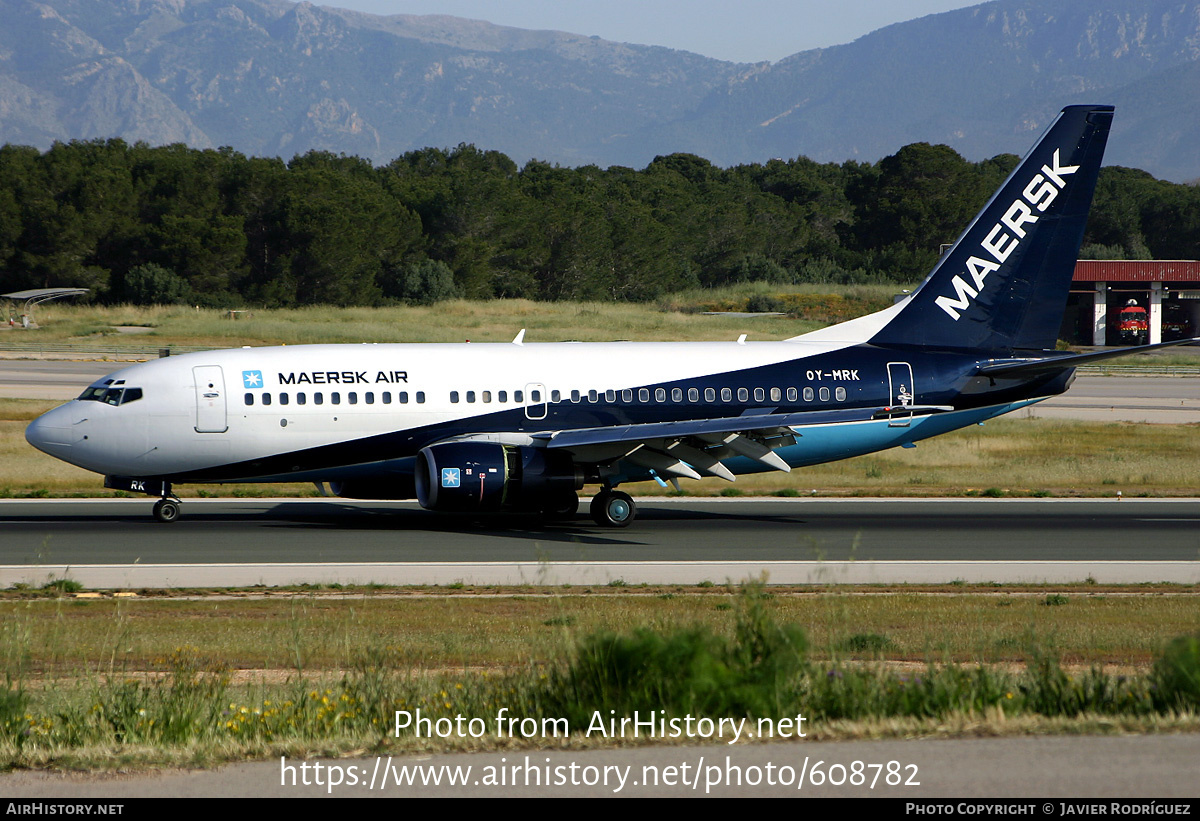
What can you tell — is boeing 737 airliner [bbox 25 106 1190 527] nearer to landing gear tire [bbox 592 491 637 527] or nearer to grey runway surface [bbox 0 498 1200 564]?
landing gear tire [bbox 592 491 637 527]

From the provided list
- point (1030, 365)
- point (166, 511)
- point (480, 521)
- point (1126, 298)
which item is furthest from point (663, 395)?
point (1126, 298)

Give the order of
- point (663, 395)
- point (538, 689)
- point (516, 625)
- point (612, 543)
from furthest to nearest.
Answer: point (663, 395), point (612, 543), point (516, 625), point (538, 689)

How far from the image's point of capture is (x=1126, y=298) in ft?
378

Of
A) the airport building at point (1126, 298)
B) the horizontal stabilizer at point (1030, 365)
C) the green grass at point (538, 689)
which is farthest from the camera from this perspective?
the airport building at point (1126, 298)

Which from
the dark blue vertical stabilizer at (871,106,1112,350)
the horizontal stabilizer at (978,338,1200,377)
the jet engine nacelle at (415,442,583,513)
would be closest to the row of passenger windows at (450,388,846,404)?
the jet engine nacelle at (415,442,583,513)

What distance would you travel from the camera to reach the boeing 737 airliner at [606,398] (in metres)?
25.9

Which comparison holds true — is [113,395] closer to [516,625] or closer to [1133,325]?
[516,625]

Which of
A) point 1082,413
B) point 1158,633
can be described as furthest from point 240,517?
point 1082,413

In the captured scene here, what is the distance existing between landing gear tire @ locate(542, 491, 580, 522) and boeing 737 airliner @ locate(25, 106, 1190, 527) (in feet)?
0.29

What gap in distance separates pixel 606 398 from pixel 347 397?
5.74 metres

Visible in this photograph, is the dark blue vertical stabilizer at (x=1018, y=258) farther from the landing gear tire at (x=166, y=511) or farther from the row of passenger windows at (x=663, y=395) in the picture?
the landing gear tire at (x=166, y=511)

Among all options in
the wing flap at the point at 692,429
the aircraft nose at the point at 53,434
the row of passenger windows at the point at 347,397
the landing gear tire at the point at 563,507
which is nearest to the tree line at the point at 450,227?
the aircraft nose at the point at 53,434

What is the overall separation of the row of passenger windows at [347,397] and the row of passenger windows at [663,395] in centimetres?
103

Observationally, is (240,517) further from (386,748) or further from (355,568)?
(386,748)
